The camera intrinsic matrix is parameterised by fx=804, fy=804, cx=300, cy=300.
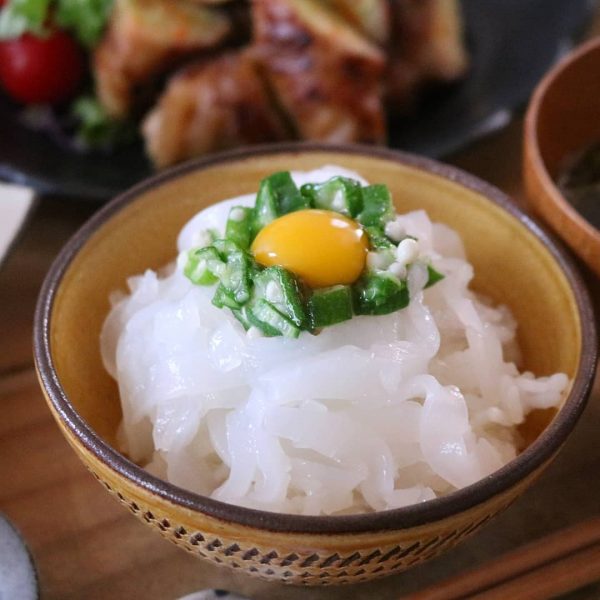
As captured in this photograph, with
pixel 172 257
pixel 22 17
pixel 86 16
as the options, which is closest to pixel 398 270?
pixel 172 257

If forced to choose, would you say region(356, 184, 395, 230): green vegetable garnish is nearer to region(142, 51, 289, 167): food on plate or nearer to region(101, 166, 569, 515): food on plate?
region(101, 166, 569, 515): food on plate

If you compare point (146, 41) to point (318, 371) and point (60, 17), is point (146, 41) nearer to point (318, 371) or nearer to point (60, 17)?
point (60, 17)

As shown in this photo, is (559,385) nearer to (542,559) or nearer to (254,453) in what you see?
(542,559)

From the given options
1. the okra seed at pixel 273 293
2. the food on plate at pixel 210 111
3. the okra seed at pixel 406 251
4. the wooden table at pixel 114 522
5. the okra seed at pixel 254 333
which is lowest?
the wooden table at pixel 114 522

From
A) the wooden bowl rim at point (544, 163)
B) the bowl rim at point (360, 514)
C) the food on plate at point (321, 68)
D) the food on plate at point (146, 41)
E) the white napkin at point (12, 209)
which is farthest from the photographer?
the food on plate at point (146, 41)

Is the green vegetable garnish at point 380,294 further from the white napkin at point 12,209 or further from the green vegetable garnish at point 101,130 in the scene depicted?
the green vegetable garnish at point 101,130

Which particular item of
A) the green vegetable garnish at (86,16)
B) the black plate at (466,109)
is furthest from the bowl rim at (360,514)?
the green vegetable garnish at (86,16)
